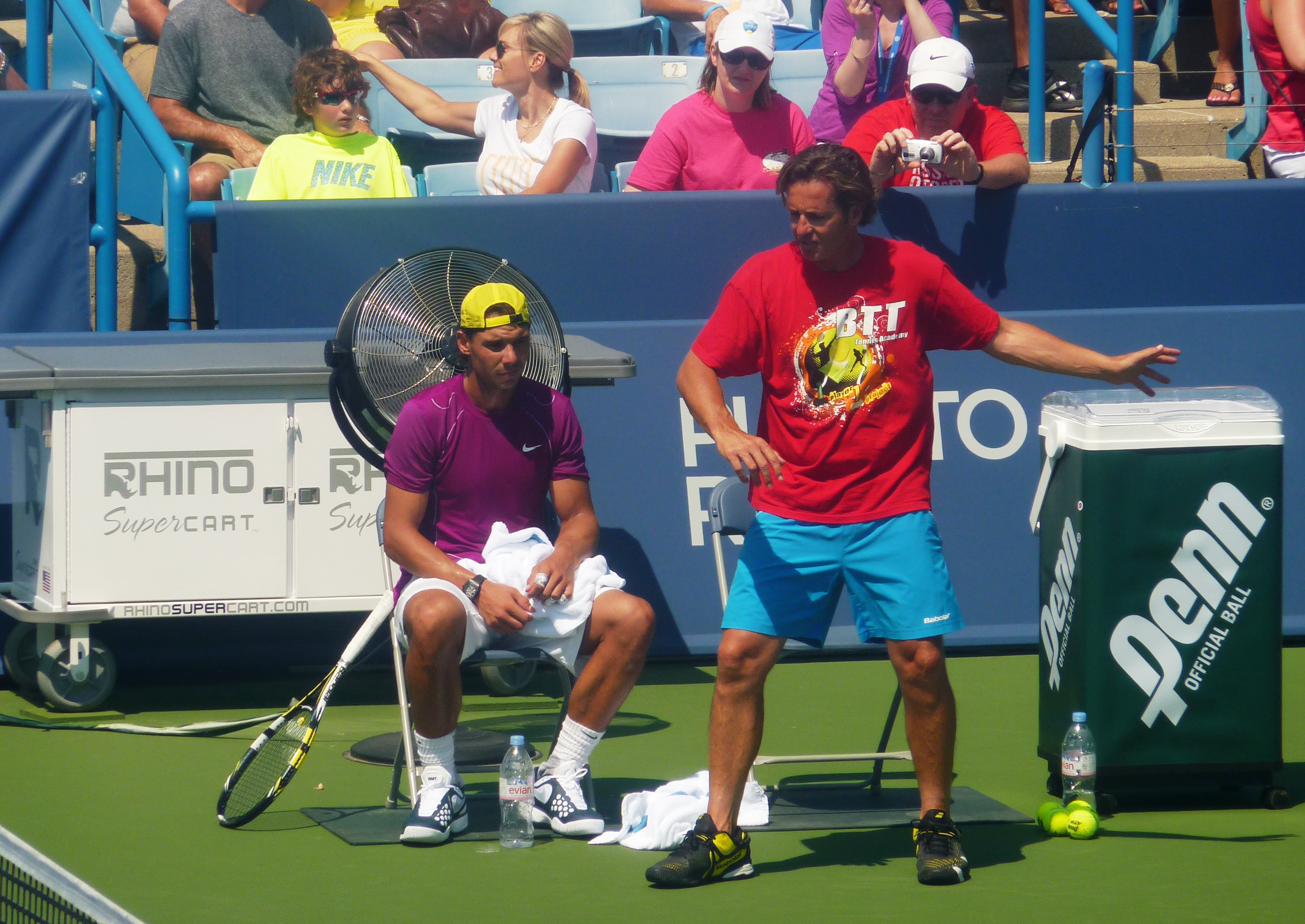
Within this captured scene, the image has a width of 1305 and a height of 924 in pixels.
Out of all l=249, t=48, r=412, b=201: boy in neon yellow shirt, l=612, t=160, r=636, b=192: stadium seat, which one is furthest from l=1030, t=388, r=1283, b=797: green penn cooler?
l=612, t=160, r=636, b=192: stadium seat

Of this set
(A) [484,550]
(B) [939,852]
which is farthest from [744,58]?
(B) [939,852]

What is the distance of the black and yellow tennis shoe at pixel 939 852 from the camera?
4.40 meters

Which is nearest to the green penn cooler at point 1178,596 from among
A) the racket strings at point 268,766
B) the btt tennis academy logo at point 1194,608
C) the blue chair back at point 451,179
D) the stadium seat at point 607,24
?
the btt tennis academy logo at point 1194,608

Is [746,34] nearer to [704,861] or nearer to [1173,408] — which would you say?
[1173,408]

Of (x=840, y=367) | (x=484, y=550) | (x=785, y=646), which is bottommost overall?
(x=785, y=646)

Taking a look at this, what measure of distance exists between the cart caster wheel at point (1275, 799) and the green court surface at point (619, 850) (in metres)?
0.03

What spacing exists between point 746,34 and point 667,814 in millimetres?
4175

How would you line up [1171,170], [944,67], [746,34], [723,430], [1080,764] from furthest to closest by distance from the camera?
[1171,170] < [746,34] < [944,67] < [1080,764] < [723,430]

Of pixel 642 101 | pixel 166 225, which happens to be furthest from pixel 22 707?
pixel 642 101

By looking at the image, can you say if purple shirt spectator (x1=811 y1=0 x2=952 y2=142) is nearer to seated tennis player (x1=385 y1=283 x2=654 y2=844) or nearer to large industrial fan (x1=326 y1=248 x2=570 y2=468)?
large industrial fan (x1=326 y1=248 x2=570 y2=468)

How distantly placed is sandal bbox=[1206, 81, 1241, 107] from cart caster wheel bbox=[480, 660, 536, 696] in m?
5.70

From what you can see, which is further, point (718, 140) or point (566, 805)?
point (718, 140)

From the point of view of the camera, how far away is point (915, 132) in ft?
25.2

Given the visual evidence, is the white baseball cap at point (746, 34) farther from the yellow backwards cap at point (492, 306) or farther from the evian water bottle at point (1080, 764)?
the evian water bottle at point (1080, 764)
